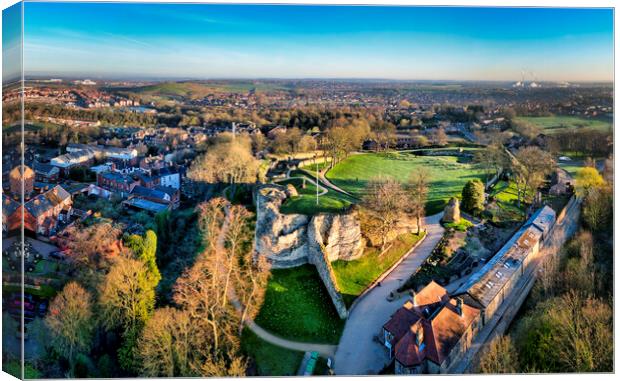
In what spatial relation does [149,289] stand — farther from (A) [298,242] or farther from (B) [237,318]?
(A) [298,242]

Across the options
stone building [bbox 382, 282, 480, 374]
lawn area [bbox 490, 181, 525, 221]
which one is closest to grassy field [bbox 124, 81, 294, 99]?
stone building [bbox 382, 282, 480, 374]

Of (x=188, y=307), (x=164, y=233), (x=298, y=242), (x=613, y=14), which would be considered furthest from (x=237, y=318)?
(x=613, y=14)

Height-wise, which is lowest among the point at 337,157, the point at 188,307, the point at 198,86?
the point at 188,307

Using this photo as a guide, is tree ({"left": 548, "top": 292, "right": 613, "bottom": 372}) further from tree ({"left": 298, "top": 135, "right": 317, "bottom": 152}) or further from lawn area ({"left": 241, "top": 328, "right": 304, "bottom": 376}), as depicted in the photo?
tree ({"left": 298, "top": 135, "right": 317, "bottom": 152})

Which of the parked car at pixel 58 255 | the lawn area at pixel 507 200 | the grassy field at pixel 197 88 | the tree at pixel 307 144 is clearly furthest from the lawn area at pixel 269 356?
the tree at pixel 307 144

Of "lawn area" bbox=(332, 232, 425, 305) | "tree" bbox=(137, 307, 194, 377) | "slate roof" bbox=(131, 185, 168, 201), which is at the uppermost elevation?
"slate roof" bbox=(131, 185, 168, 201)

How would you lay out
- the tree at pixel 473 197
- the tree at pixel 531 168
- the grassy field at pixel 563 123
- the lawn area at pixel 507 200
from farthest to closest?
the tree at pixel 531 168, the lawn area at pixel 507 200, the tree at pixel 473 197, the grassy field at pixel 563 123

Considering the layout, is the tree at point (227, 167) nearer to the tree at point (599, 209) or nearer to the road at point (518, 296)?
the road at point (518, 296)
